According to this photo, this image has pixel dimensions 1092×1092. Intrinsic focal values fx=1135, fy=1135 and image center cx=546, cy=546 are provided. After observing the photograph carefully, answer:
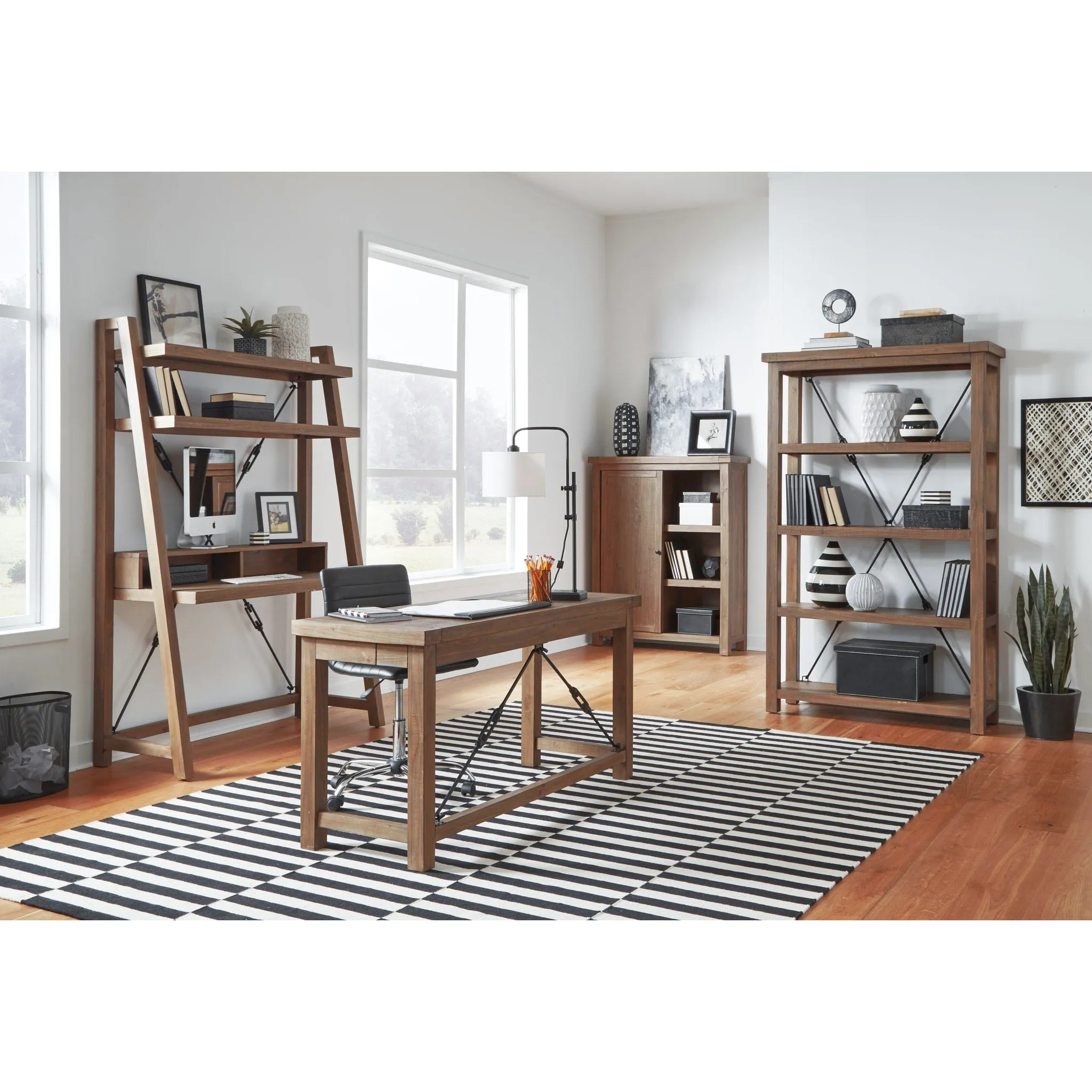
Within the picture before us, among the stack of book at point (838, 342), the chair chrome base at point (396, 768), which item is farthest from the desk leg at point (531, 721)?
the stack of book at point (838, 342)

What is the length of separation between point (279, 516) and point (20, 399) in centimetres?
135

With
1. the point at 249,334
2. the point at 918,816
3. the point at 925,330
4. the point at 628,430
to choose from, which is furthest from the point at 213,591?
the point at 628,430

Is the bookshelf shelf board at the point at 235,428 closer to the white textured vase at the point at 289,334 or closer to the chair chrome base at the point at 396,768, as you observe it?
the white textured vase at the point at 289,334

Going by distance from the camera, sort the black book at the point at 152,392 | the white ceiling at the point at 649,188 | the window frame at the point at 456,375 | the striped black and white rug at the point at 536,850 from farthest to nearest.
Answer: the white ceiling at the point at 649,188
the window frame at the point at 456,375
the black book at the point at 152,392
the striped black and white rug at the point at 536,850

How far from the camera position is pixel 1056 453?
18.3 feet

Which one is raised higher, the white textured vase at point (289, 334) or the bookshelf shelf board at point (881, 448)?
the white textured vase at point (289, 334)

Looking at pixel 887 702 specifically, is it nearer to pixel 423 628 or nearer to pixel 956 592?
pixel 956 592

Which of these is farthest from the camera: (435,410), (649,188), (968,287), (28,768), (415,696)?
(649,188)

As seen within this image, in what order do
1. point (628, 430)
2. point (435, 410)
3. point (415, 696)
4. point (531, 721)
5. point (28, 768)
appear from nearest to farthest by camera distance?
point (415, 696)
point (28, 768)
point (531, 721)
point (435, 410)
point (628, 430)

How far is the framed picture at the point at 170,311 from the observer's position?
4.90 m

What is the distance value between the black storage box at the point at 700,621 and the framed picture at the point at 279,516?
3405mm

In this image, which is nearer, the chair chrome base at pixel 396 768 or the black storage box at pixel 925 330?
the chair chrome base at pixel 396 768
